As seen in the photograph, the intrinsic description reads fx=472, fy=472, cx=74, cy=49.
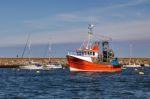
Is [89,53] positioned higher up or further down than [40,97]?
higher up

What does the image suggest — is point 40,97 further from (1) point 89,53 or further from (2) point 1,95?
(1) point 89,53

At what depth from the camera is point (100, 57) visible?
13475cm

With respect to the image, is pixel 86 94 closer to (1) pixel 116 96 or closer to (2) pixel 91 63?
(1) pixel 116 96

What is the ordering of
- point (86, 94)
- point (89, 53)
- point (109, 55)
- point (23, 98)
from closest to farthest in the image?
point (23, 98)
point (86, 94)
point (89, 53)
point (109, 55)

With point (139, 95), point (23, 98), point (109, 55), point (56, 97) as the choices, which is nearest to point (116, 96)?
point (139, 95)

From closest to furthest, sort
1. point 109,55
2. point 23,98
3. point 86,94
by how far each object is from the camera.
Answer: point 23,98 → point 86,94 → point 109,55

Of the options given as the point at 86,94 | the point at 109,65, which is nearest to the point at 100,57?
the point at 109,65

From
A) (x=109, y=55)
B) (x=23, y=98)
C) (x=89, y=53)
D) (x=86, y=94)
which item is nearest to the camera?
(x=23, y=98)

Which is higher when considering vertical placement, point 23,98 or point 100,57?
point 100,57

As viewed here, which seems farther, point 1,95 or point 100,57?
point 100,57

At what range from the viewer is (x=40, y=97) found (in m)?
57.1

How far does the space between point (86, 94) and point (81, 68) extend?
6910 centimetres

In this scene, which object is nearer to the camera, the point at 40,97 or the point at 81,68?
the point at 40,97

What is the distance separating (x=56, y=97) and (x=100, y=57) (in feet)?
257
